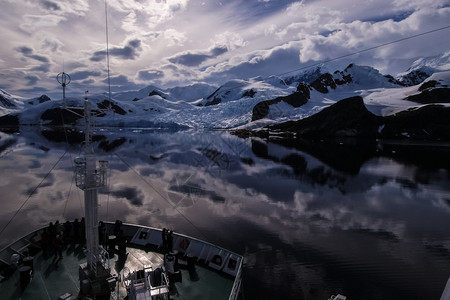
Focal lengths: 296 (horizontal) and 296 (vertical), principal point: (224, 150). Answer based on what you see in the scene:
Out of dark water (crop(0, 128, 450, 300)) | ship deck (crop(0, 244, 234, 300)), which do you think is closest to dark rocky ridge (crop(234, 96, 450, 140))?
dark water (crop(0, 128, 450, 300))

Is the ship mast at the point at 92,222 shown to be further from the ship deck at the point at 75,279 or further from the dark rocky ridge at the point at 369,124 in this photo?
the dark rocky ridge at the point at 369,124

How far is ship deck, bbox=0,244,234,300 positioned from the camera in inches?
569

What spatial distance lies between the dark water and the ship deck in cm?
346

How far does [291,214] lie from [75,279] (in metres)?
23.2

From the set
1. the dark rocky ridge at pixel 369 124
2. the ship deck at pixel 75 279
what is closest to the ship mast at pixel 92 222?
the ship deck at pixel 75 279

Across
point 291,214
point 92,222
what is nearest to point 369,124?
point 291,214

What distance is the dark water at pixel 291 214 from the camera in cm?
2003

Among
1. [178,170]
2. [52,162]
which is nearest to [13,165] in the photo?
[52,162]

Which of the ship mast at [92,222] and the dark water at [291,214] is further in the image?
the dark water at [291,214]

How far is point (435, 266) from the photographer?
21.8m

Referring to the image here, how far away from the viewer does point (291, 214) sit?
33062 millimetres

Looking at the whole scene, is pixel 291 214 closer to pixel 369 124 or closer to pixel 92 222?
pixel 92 222

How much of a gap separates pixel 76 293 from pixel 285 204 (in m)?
27.0

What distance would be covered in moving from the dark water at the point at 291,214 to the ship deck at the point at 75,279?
3.46 m
